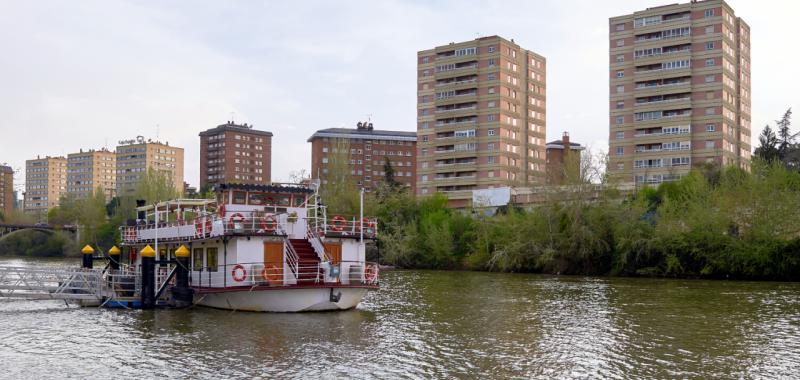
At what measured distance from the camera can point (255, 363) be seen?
19.2m

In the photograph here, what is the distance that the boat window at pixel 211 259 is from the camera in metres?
31.0

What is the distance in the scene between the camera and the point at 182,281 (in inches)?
1215

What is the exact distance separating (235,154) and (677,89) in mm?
122241

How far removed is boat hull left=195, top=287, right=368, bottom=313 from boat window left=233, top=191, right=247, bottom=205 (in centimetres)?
397

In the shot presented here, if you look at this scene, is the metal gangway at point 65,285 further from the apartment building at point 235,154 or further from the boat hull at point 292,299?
the apartment building at point 235,154

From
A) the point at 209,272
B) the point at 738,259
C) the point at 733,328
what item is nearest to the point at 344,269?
the point at 209,272

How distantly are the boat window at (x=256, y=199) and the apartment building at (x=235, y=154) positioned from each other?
157342 mm

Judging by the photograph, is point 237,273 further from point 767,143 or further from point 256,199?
point 767,143

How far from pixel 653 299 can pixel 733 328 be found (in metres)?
11.3

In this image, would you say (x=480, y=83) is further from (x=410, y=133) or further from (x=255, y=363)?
(x=255, y=363)

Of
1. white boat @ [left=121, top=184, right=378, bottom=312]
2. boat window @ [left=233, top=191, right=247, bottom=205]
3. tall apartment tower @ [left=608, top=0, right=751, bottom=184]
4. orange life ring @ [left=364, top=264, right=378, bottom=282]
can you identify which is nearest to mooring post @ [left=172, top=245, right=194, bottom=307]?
white boat @ [left=121, top=184, right=378, bottom=312]

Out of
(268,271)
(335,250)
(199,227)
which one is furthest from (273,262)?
(199,227)

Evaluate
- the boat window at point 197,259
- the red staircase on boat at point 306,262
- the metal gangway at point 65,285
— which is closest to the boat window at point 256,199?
the red staircase on boat at point 306,262

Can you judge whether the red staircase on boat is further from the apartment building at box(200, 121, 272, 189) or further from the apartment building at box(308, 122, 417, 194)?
the apartment building at box(200, 121, 272, 189)
